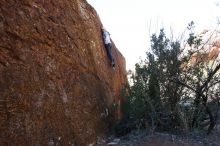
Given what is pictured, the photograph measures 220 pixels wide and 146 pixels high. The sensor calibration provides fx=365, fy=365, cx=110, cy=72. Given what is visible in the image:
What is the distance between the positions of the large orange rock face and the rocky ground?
0.50 metres

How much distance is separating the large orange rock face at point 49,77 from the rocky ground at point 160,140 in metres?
0.50

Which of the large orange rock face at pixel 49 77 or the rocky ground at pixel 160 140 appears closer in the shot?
the large orange rock face at pixel 49 77

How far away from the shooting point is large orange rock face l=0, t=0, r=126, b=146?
537 centimetres

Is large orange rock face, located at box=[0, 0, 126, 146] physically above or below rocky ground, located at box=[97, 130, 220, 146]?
above

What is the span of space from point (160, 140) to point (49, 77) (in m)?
2.93

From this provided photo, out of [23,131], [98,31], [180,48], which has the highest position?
[98,31]

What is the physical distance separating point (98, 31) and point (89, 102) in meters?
2.85

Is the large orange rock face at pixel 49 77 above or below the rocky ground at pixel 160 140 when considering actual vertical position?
above

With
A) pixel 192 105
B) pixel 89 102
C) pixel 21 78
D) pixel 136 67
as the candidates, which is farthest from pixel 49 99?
pixel 192 105

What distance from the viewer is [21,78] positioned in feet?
18.3

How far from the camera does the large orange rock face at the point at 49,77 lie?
537 centimetres

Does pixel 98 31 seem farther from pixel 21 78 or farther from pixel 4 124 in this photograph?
pixel 4 124

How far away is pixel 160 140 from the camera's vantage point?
7793 millimetres

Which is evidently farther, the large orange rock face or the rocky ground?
the rocky ground
